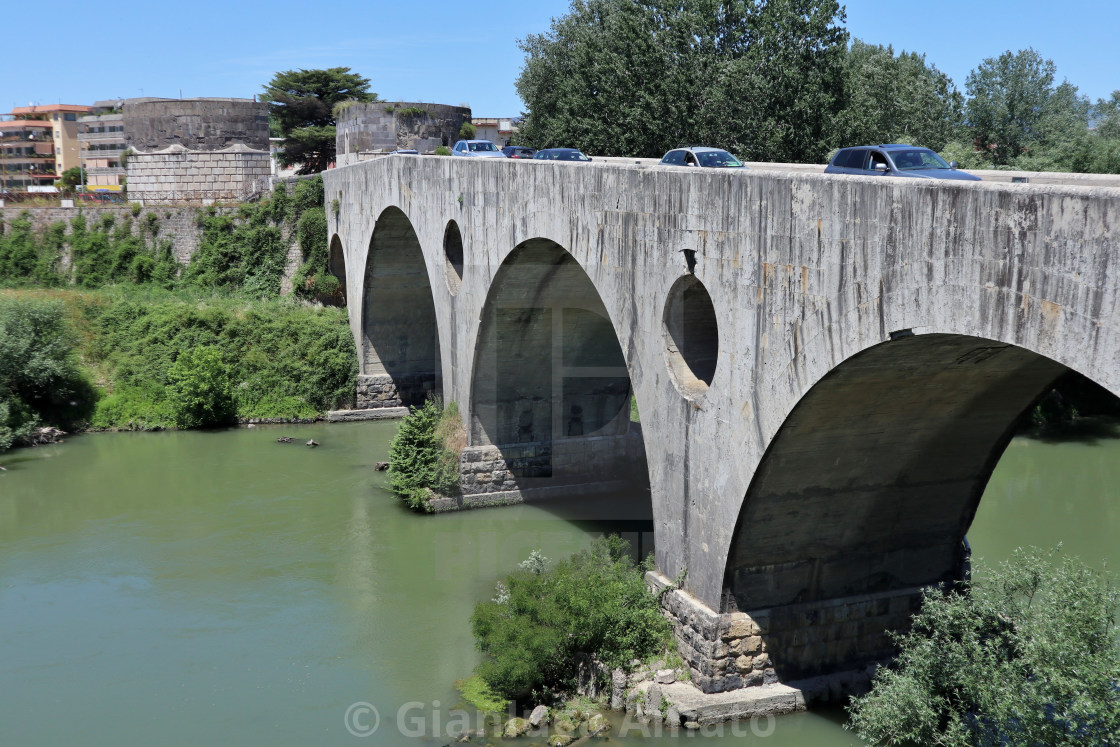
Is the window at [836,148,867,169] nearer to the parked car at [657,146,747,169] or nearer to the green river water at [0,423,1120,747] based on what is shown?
the parked car at [657,146,747,169]

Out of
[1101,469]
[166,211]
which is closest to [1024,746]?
[1101,469]

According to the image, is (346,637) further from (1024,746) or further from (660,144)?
(660,144)

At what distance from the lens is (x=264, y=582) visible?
59.8 feet

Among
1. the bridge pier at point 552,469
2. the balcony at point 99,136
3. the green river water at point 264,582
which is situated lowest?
the green river water at point 264,582

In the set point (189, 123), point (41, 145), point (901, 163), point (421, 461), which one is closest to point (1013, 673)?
point (901, 163)

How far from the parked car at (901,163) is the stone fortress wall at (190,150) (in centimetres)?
3577

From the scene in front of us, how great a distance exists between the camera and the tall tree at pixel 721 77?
1251 inches

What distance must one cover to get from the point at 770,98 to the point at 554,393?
14.6 meters

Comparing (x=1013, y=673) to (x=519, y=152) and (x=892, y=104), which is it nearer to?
(x=519, y=152)

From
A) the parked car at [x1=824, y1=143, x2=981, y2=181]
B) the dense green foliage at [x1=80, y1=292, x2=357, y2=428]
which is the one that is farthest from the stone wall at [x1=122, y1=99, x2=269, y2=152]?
the parked car at [x1=824, y1=143, x2=981, y2=181]

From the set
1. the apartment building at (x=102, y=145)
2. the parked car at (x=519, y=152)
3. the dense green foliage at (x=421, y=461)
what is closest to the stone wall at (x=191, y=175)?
the parked car at (x=519, y=152)

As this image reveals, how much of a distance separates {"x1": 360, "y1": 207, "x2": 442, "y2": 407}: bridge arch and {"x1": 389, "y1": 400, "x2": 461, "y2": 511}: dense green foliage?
8.37 meters

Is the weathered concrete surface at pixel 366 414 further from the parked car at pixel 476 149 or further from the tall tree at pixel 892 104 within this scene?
the tall tree at pixel 892 104

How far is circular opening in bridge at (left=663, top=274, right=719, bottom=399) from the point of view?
45.0 feet
